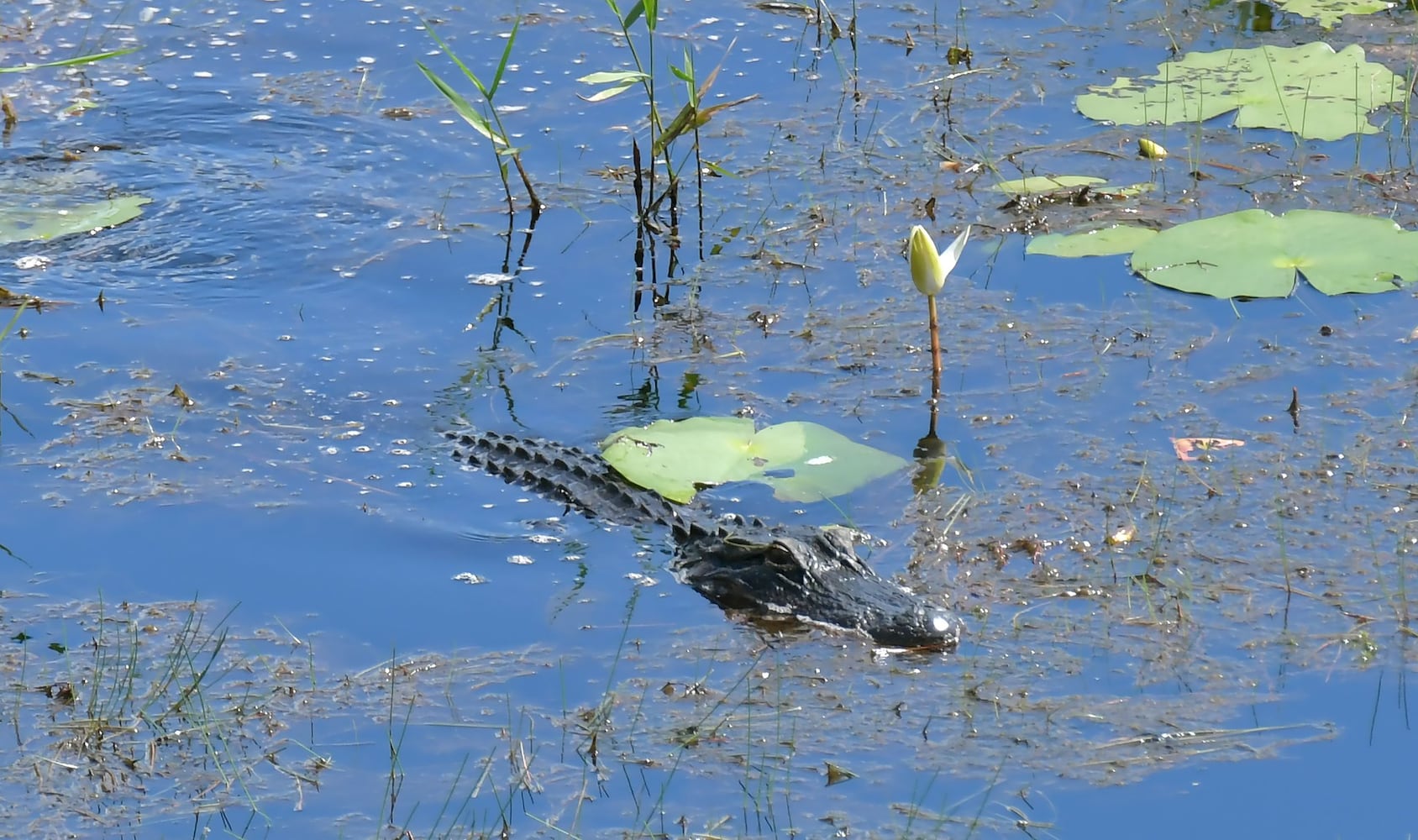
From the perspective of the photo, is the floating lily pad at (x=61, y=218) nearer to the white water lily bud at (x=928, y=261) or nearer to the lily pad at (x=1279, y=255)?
the white water lily bud at (x=928, y=261)

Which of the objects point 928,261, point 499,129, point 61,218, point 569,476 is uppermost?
point 499,129

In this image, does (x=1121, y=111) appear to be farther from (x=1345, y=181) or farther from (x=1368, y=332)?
(x=1368, y=332)

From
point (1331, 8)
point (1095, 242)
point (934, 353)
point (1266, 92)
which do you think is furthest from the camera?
point (1331, 8)

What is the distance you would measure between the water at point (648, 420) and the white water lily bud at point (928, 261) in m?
0.37

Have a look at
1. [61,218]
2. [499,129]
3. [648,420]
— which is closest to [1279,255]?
[648,420]

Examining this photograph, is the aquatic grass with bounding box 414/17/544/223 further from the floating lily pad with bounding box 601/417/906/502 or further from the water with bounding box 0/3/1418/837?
the floating lily pad with bounding box 601/417/906/502

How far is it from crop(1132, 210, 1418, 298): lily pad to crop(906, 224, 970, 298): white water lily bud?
0.93 metres

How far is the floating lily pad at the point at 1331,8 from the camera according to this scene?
7.10 meters

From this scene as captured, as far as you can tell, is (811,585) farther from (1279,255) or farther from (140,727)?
(1279,255)

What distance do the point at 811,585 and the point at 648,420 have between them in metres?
1.08

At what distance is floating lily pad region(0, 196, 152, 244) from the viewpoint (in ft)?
19.1

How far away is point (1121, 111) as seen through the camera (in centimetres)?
636

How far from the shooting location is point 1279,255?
5191mm

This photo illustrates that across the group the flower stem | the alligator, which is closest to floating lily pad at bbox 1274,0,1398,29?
the flower stem
